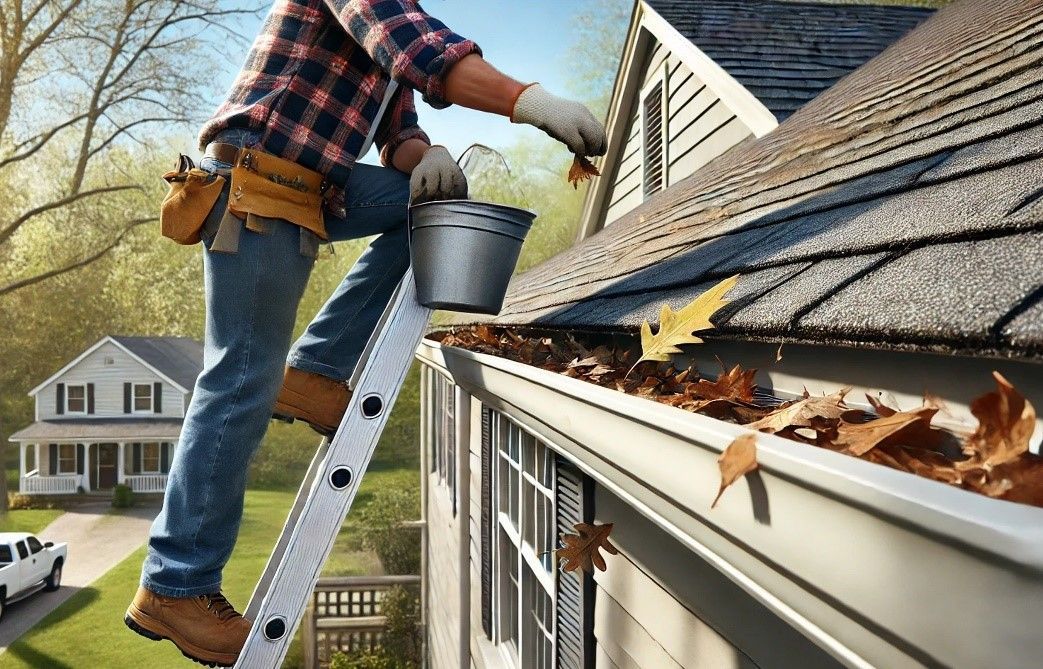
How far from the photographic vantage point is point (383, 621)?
14219mm

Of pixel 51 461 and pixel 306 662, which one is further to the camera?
pixel 51 461

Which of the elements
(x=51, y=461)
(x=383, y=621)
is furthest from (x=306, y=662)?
(x=51, y=461)

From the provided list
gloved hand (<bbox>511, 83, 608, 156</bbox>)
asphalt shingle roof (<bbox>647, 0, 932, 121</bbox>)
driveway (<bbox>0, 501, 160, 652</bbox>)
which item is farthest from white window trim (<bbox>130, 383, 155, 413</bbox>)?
gloved hand (<bbox>511, 83, 608, 156</bbox>)

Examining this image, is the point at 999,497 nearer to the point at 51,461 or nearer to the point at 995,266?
the point at 995,266

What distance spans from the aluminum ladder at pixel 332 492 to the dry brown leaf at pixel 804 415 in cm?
107

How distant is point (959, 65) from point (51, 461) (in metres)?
30.7

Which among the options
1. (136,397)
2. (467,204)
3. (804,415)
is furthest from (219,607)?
(136,397)

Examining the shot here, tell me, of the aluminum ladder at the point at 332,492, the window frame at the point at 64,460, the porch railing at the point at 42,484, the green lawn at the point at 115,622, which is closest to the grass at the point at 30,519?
the porch railing at the point at 42,484

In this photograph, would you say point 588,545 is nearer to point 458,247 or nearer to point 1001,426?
point 458,247

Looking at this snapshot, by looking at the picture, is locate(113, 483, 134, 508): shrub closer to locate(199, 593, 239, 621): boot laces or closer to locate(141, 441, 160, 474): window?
locate(141, 441, 160, 474): window

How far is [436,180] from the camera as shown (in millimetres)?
1886

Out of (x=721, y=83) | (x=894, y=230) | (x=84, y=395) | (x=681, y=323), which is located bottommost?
(x=84, y=395)

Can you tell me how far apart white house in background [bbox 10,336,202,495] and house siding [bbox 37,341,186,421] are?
0.03 meters

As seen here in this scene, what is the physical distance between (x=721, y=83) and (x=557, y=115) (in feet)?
13.6
